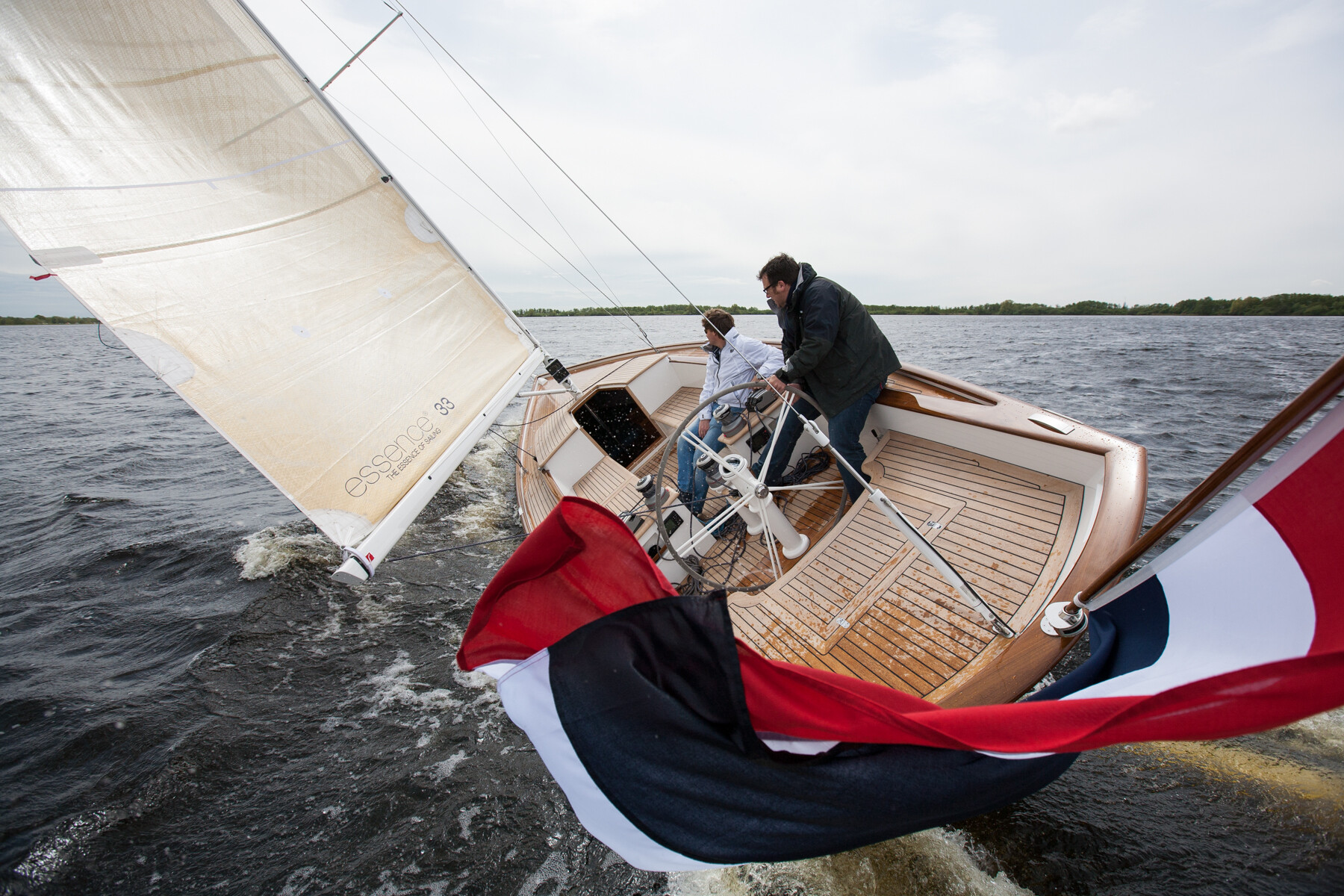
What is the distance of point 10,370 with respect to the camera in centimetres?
2297

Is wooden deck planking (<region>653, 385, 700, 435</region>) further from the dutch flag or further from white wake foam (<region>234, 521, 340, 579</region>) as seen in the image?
the dutch flag

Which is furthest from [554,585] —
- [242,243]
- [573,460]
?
[573,460]

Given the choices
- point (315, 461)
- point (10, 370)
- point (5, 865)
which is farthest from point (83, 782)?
point (10, 370)

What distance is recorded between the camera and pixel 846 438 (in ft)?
11.8

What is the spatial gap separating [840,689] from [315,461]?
11.4 feet

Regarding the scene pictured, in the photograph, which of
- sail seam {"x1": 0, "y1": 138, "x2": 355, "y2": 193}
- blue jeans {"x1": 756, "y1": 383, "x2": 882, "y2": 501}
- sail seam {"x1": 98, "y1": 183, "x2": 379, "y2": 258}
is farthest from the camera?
blue jeans {"x1": 756, "y1": 383, "x2": 882, "y2": 501}

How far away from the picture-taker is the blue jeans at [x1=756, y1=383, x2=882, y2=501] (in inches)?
138

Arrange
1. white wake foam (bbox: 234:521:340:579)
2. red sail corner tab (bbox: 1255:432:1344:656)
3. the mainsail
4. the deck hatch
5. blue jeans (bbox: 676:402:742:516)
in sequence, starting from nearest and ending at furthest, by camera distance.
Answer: red sail corner tab (bbox: 1255:432:1344:656)
the mainsail
blue jeans (bbox: 676:402:742:516)
white wake foam (bbox: 234:521:340:579)
the deck hatch

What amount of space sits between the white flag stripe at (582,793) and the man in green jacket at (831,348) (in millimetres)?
2038

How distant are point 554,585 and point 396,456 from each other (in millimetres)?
2655

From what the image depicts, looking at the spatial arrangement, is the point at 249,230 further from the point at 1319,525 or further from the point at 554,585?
the point at 1319,525

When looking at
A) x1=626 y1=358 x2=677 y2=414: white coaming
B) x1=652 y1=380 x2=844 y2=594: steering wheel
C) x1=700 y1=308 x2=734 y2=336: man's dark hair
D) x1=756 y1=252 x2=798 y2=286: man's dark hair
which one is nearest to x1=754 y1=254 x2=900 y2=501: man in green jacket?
x1=756 y1=252 x2=798 y2=286: man's dark hair

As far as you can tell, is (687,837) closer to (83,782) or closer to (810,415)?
(810,415)

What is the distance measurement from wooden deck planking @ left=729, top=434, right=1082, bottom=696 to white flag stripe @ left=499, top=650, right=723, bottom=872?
1.46 meters
